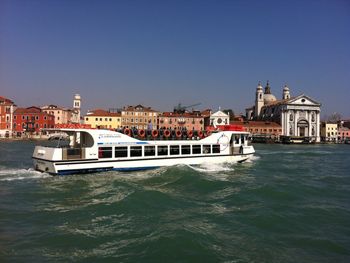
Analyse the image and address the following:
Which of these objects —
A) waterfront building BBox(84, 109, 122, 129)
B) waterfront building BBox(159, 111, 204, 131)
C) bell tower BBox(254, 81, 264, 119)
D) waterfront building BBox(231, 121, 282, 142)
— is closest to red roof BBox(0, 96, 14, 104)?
waterfront building BBox(84, 109, 122, 129)

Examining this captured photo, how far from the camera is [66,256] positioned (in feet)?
26.3

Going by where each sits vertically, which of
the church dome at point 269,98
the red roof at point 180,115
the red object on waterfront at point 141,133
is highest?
the church dome at point 269,98

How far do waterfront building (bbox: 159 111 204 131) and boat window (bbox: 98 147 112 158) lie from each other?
215 ft

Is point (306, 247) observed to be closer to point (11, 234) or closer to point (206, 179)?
point (11, 234)

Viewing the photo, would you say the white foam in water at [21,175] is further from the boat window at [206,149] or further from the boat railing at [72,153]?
the boat window at [206,149]

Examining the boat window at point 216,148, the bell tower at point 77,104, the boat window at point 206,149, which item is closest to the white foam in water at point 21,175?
the boat window at point 206,149

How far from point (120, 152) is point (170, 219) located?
983 cm

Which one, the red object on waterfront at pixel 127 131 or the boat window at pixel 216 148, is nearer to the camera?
the red object on waterfront at pixel 127 131

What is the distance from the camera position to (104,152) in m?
19.6

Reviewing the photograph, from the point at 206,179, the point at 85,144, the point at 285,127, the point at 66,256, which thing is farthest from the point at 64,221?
the point at 285,127

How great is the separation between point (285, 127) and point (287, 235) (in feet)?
300

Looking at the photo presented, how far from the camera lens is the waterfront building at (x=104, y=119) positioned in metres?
83.5

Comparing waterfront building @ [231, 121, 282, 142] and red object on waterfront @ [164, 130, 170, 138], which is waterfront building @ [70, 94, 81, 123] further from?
red object on waterfront @ [164, 130, 170, 138]

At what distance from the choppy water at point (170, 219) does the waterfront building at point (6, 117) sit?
2702 inches
